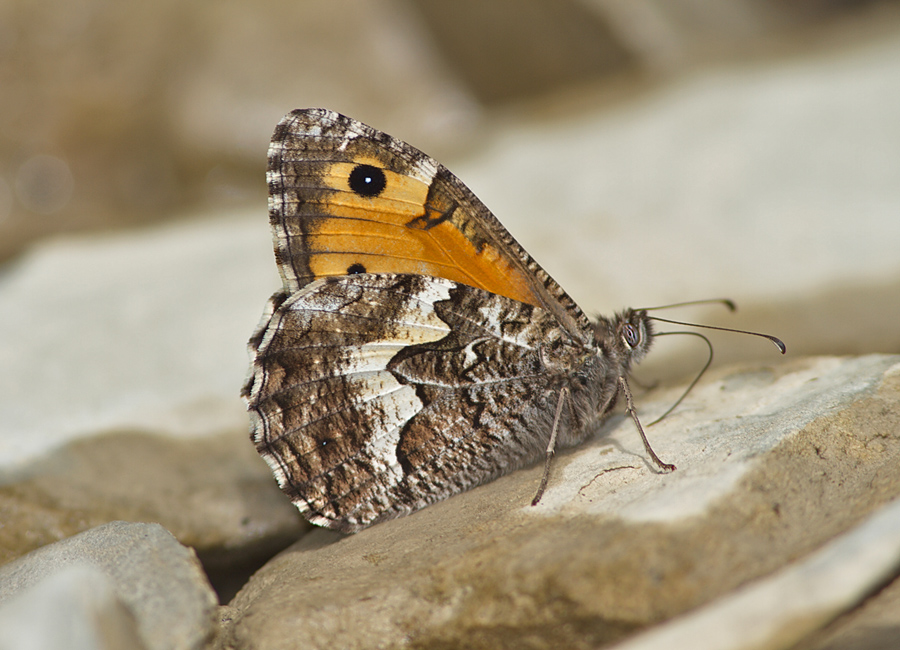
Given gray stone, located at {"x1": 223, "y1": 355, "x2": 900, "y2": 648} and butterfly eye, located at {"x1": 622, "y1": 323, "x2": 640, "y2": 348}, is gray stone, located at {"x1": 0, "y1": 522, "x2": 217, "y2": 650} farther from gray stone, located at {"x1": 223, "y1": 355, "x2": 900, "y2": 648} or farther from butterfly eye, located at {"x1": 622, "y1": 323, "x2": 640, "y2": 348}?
butterfly eye, located at {"x1": 622, "y1": 323, "x2": 640, "y2": 348}

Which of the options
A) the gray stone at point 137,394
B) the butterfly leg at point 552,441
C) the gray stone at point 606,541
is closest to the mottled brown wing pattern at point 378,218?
the butterfly leg at point 552,441

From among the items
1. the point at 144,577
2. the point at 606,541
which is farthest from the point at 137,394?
the point at 606,541

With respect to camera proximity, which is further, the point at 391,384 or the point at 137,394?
the point at 137,394

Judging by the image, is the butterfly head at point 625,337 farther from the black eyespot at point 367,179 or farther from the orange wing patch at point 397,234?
the black eyespot at point 367,179

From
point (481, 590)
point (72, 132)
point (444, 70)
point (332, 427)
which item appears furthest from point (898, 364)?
point (72, 132)

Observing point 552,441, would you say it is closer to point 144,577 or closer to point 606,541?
point 606,541

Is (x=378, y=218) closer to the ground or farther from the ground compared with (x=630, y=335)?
farther from the ground
